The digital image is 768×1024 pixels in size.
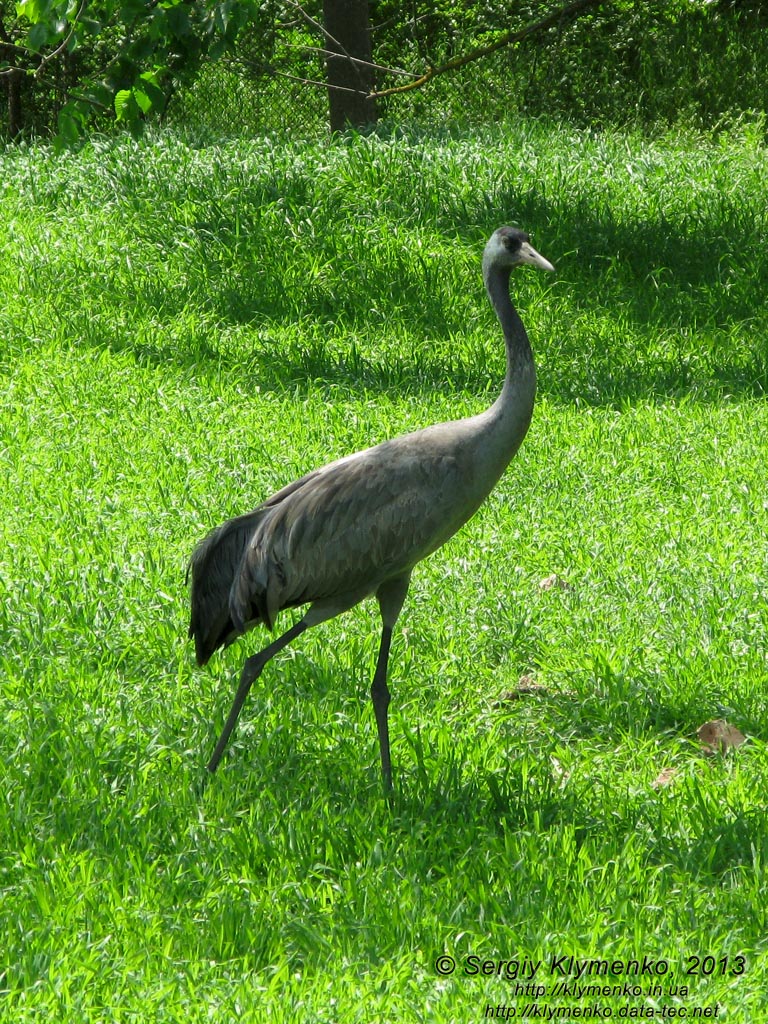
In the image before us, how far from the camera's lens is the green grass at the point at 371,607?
311 centimetres

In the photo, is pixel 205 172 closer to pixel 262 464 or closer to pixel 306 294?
pixel 306 294

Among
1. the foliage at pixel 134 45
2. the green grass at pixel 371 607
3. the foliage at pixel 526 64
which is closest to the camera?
the green grass at pixel 371 607

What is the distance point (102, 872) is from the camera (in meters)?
3.31

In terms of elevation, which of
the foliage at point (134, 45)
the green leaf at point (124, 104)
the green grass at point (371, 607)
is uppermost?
the foliage at point (134, 45)

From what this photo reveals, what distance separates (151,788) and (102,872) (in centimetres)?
43

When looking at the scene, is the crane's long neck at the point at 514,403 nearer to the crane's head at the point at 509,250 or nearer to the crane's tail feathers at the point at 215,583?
the crane's head at the point at 509,250

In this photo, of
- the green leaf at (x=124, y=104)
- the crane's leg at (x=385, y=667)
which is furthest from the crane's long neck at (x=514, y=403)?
the green leaf at (x=124, y=104)

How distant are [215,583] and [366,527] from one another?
560mm

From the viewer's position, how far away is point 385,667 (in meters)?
4.04

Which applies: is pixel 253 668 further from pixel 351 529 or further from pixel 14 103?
pixel 14 103

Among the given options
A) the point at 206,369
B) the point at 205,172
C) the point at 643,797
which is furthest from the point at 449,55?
the point at 643,797

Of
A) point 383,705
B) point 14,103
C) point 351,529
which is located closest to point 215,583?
point 351,529

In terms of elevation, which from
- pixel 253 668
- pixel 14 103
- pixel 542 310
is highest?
pixel 14 103

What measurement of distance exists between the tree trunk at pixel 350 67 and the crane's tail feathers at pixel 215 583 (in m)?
6.89
